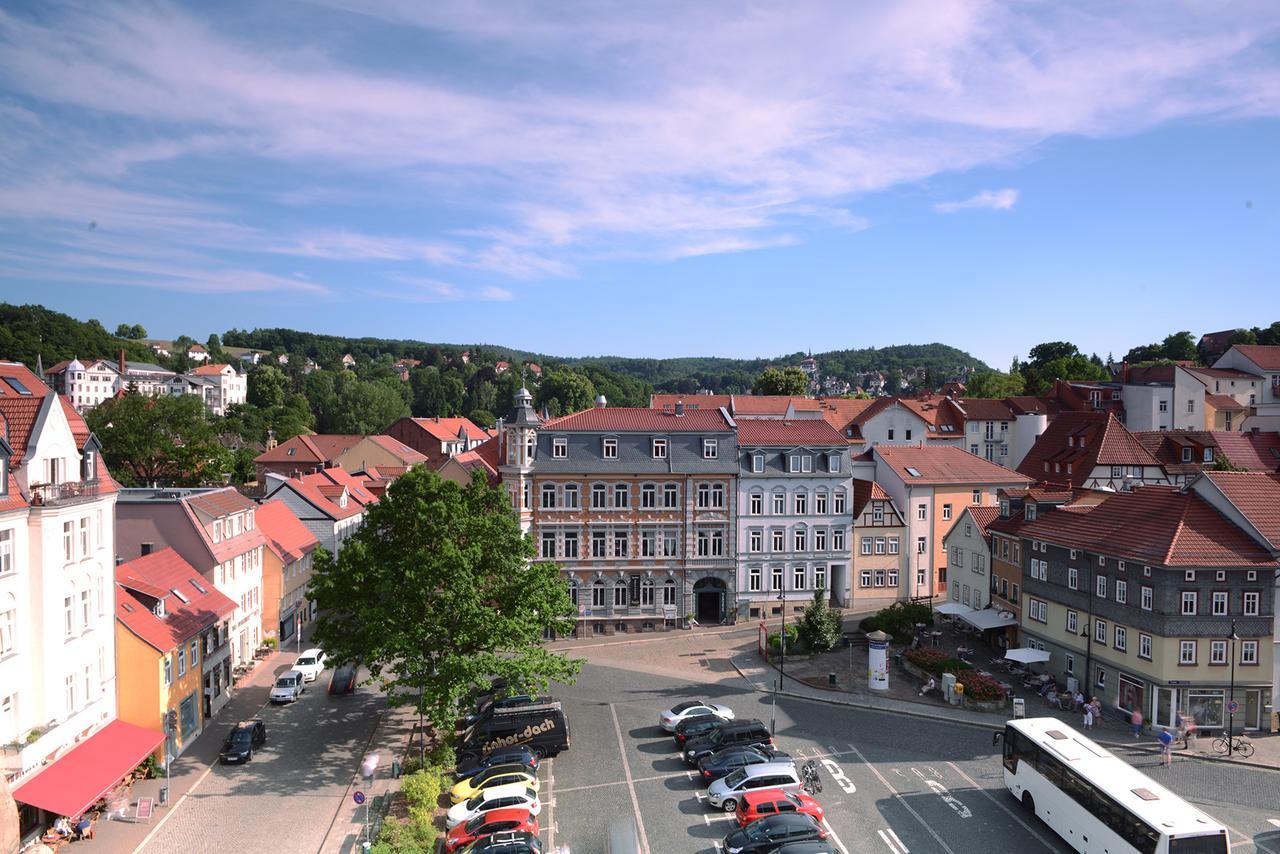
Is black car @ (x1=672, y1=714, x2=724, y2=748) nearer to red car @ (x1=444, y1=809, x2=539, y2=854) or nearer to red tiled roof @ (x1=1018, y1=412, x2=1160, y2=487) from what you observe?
red car @ (x1=444, y1=809, x2=539, y2=854)

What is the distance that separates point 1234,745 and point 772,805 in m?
21.7

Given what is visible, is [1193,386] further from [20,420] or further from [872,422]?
[20,420]

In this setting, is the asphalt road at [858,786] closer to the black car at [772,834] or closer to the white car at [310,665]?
the black car at [772,834]

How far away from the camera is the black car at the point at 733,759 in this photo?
30.5 meters

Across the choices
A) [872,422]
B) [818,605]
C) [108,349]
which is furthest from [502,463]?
[108,349]

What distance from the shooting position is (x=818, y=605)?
47.7 metres

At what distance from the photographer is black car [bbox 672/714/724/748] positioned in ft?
112

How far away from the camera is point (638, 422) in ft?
178

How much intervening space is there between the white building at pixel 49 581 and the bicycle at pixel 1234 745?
141ft

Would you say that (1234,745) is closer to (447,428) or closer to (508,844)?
(508,844)

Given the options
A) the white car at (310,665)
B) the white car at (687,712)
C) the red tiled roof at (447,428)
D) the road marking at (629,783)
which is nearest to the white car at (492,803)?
the road marking at (629,783)

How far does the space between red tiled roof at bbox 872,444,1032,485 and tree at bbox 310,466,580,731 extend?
31.8 metres

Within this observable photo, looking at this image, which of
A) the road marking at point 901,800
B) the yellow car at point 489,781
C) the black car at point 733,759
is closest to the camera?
the road marking at point 901,800

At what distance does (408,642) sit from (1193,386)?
85655 mm
